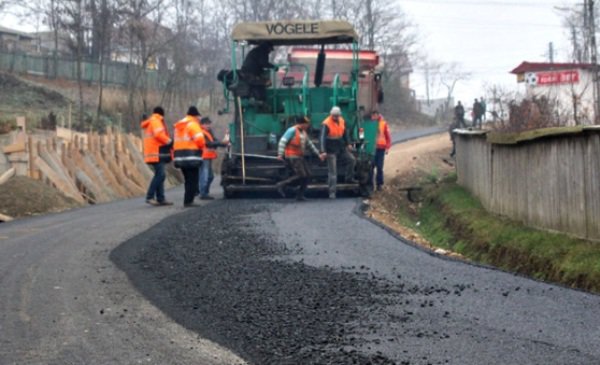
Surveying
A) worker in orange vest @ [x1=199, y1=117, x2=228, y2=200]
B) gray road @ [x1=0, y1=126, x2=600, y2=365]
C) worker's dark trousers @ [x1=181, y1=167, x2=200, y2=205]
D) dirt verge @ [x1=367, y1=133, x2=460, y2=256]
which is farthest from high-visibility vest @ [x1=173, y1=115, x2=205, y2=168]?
gray road @ [x1=0, y1=126, x2=600, y2=365]

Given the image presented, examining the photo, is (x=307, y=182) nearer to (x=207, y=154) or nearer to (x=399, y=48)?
(x=207, y=154)

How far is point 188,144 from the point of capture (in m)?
16.7

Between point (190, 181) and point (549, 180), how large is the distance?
7086mm

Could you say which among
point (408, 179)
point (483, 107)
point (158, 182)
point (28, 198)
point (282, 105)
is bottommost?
point (408, 179)

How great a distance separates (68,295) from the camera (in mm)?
8398

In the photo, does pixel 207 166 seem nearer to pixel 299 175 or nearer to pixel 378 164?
pixel 299 175

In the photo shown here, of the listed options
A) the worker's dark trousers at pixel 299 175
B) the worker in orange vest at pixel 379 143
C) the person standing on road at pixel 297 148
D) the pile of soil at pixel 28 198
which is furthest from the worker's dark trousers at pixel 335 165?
the pile of soil at pixel 28 198

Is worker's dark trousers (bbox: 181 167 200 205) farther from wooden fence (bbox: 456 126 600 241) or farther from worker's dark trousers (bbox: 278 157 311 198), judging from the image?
wooden fence (bbox: 456 126 600 241)

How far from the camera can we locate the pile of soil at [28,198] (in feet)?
56.2

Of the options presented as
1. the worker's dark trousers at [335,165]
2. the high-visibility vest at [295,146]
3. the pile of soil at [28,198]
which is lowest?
the pile of soil at [28,198]

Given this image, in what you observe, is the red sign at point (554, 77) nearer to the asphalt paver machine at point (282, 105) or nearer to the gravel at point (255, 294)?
the asphalt paver machine at point (282, 105)

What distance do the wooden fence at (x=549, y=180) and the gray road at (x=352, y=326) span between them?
63.4 inches

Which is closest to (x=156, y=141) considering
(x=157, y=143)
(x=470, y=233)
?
(x=157, y=143)

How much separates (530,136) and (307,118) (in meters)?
6.74
